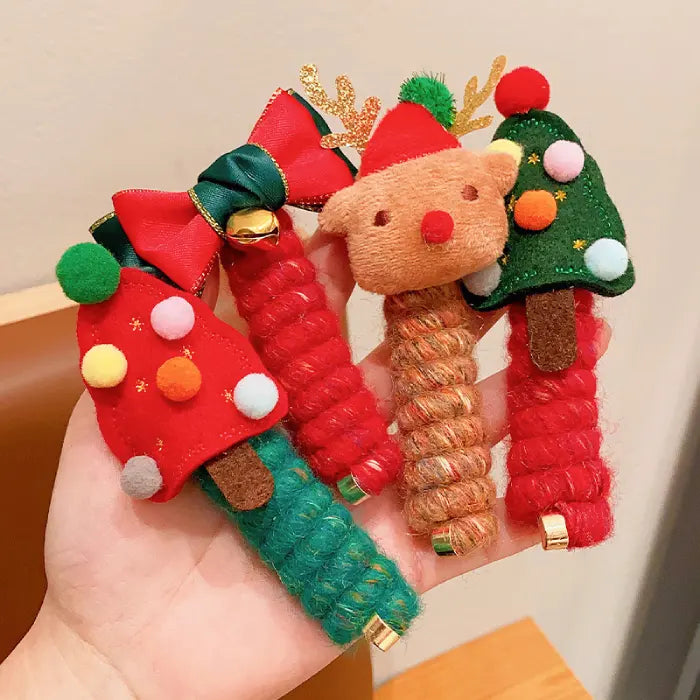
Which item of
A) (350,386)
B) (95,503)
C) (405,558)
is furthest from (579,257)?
(95,503)

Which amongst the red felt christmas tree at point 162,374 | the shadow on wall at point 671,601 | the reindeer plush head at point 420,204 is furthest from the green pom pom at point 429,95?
the shadow on wall at point 671,601

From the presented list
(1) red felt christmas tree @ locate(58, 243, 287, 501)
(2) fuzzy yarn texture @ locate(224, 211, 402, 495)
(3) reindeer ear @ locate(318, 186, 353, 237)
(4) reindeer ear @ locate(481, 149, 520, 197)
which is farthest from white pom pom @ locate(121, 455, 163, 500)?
(4) reindeer ear @ locate(481, 149, 520, 197)

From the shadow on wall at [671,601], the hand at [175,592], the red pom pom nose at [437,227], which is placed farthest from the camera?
the shadow on wall at [671,601]

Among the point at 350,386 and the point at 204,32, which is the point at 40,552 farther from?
the point at 204,32

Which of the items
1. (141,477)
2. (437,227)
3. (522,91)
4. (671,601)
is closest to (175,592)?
(141,477)

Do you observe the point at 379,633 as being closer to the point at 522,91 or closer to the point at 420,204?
the point at 420,204

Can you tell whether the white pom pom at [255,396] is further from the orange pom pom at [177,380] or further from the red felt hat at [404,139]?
the red felt hat at [404,139]
